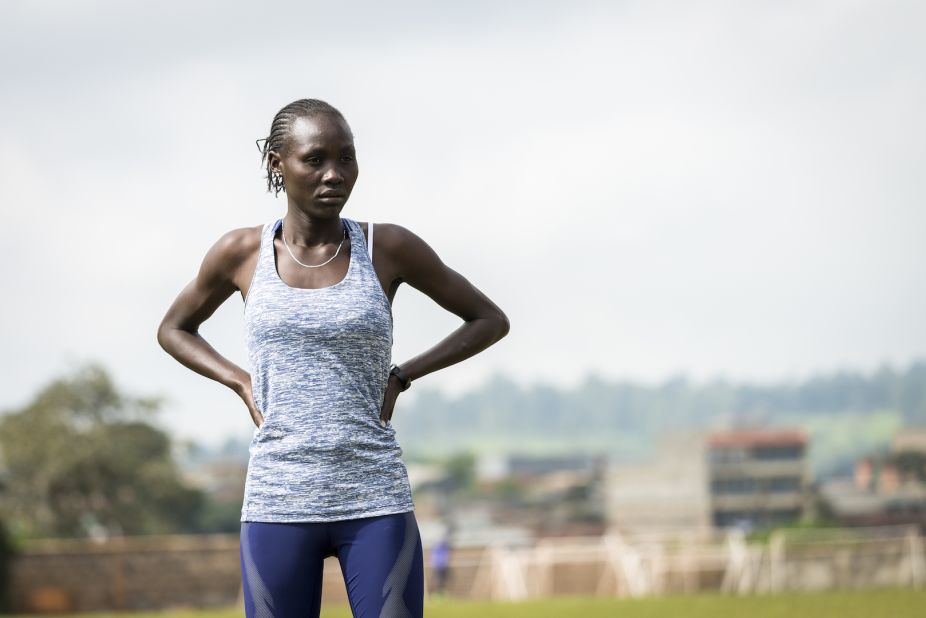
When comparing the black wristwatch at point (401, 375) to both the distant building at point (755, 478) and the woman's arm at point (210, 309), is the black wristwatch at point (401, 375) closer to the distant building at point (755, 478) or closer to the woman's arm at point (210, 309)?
the woman's arm at point (210, 309)

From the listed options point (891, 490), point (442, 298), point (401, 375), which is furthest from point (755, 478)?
point (401, 375)

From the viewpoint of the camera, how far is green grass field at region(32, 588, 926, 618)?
15.2 m

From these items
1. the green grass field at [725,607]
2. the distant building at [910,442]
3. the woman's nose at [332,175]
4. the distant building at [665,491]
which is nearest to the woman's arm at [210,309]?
the woman's nose at [332,175]

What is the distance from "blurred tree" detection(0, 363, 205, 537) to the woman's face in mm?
71235

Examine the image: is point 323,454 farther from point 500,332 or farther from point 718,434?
point 718,434

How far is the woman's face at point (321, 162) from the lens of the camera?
3.43 m

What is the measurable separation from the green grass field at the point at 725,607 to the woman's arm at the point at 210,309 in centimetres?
1140

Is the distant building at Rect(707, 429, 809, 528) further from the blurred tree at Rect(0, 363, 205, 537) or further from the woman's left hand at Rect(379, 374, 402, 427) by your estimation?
the woman's left hand at Rect(379, 374, 402, 427)

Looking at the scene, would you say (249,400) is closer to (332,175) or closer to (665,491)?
(332,175)

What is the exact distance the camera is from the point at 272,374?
3.40 m

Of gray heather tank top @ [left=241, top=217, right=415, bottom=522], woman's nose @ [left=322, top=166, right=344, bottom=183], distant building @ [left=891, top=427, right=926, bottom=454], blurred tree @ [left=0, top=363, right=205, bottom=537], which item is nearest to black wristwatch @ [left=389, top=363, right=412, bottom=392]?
gray heather tank top @ [left=241, top=217, right=415, bottom=522]

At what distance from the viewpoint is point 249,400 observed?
3.48 metres

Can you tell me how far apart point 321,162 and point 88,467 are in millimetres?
73948

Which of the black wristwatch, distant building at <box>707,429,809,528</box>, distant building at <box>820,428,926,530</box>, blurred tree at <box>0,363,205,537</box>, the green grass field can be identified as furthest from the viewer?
distant building at <box>707,429,809,528</box>
